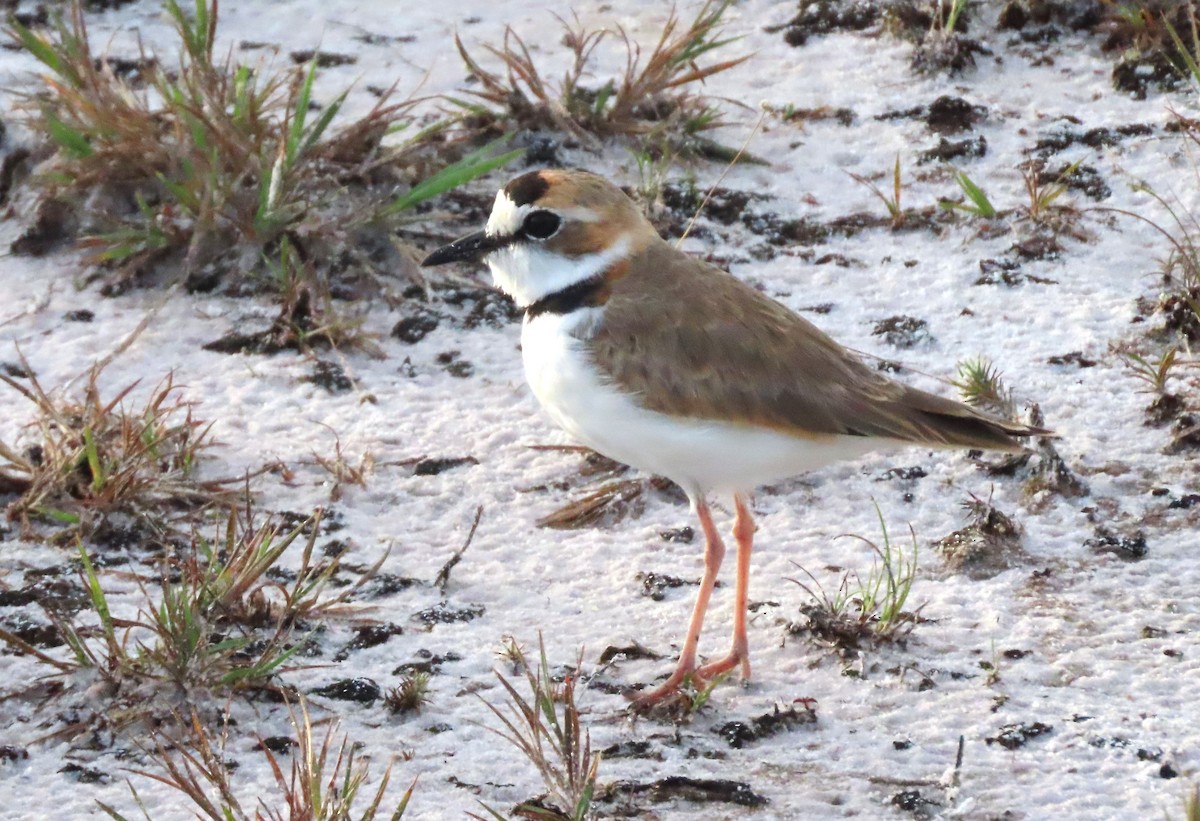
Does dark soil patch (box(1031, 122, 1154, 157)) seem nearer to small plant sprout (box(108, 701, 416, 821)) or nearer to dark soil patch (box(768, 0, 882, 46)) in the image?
dark soil patch (box(768, 0, 882, 46))

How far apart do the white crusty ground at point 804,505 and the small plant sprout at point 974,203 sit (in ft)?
0.28

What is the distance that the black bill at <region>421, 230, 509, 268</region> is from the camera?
387cm

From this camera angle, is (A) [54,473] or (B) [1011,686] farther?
(A) [54,473]

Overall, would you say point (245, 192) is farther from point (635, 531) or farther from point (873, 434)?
point (873, 434)

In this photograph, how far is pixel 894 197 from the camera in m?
5.36

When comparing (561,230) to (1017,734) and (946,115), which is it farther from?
(946,115)

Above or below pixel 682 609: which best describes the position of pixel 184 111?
above

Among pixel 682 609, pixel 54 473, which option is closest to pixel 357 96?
pixel 54 473

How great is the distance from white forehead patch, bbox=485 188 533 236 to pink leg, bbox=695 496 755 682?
2.97 feet

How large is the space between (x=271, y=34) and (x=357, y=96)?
2.18 ft

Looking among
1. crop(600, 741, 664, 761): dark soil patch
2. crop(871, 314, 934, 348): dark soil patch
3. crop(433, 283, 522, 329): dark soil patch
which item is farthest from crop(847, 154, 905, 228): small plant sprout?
crop(600, 741, 664, 761): dark soil patch

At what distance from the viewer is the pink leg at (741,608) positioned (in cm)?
351

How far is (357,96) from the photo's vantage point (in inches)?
237

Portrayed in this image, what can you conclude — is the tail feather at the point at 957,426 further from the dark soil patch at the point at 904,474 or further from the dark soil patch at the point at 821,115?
the dark soil patch at the point at 821,115
